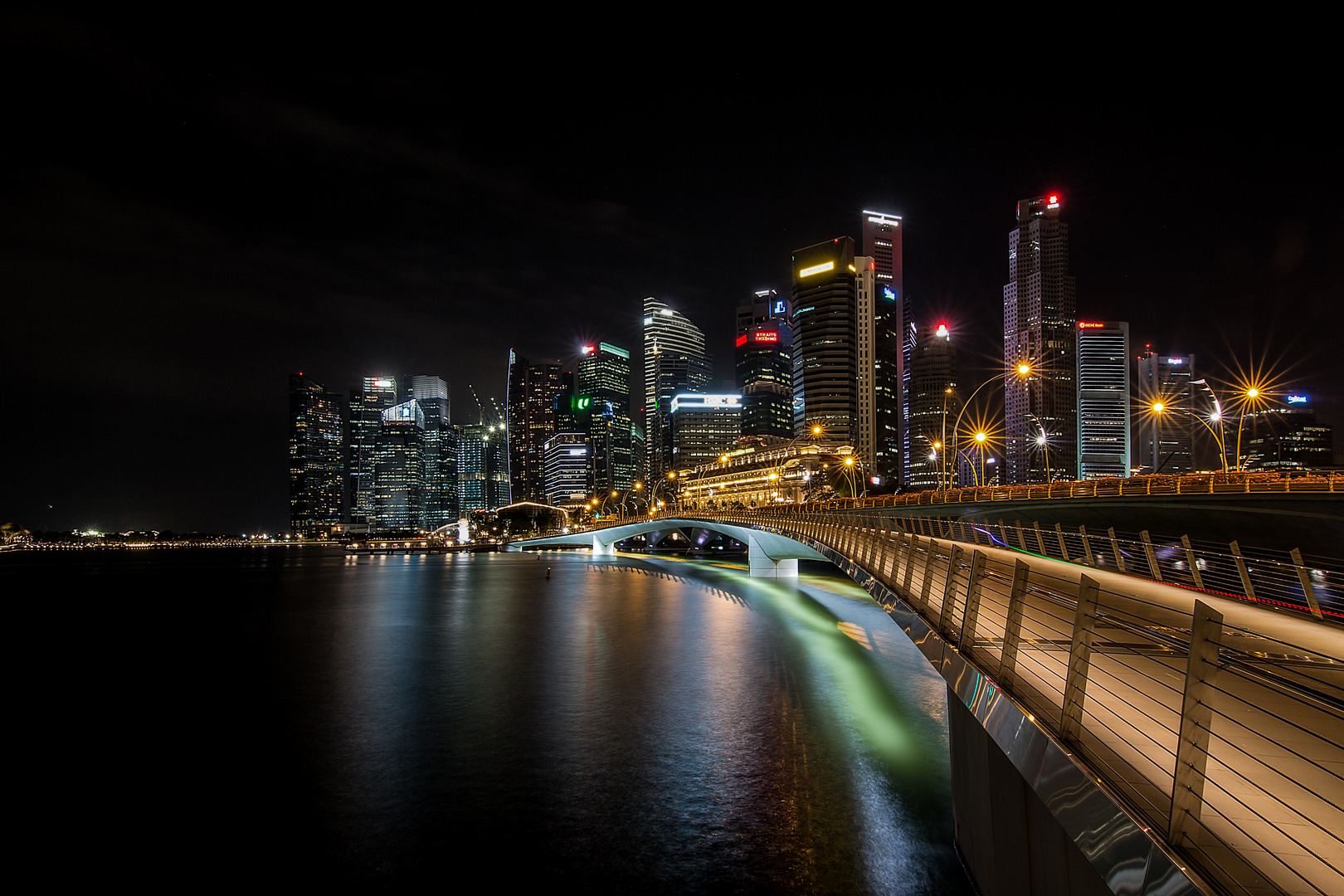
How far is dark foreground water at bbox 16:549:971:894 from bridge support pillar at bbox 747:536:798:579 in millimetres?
28782

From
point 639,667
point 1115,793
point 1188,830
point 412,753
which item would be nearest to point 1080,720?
point 1115,793

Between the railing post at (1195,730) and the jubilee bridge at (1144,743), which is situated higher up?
the railing post at (1195,730)

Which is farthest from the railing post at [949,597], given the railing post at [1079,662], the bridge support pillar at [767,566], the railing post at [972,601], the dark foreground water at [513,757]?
the bridge support pillar at [767,566]

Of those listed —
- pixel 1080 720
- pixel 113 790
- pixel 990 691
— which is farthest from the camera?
pixel 113 790

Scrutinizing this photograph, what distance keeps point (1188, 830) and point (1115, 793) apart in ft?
2.33

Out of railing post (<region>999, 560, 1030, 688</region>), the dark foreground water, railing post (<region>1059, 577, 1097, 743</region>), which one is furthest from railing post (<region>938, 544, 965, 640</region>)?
railing post (<region>1059, 577, 1097, 743</region>)

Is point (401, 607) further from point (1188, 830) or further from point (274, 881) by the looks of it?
point (1188, 830)

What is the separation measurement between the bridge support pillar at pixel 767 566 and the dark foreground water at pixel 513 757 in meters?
28.8

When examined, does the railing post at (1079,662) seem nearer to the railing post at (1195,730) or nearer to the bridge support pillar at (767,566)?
the railing post at (1195,730)

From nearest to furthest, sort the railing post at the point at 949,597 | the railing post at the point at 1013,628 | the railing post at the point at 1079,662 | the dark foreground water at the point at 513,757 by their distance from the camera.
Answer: the railing post at the point at 1079,662 → the railing post at the point at 1013,628 → the railing post at the point at 949,597 → the dark foreground water at the point at 513,757

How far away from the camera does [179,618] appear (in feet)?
176

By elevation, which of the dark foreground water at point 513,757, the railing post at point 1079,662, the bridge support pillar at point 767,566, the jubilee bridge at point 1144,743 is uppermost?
the railing post at point 1079,662

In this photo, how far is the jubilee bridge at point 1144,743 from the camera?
155 inches

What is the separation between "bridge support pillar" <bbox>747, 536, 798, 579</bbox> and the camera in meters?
73.5
